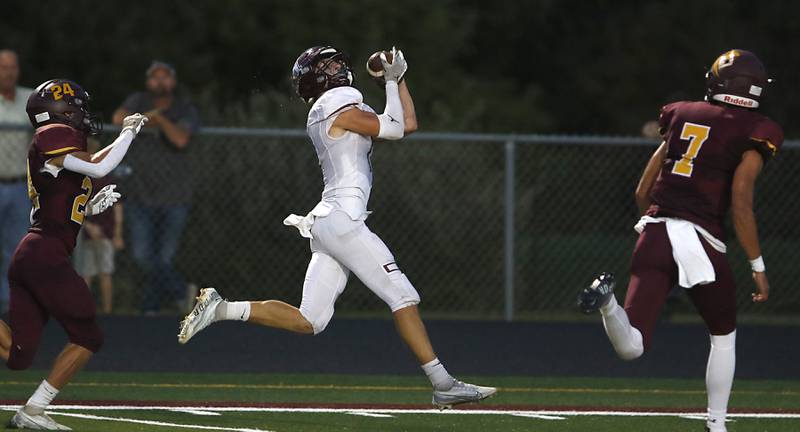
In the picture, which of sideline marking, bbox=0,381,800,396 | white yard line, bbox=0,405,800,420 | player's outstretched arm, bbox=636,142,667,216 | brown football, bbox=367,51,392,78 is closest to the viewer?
player's outstretched arm, bbox=636,142,667,216

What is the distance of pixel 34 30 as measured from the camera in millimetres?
25562

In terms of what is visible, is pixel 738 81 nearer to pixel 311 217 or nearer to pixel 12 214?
pixel 311 217

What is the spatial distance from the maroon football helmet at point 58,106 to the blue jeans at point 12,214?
19.5ft

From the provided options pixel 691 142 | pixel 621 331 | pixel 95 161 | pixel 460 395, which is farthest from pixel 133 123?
pixel 691 142

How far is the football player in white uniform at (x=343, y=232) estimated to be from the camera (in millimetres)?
8133

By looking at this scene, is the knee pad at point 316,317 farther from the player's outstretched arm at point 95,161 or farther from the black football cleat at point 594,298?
the black football cleat at point 594,298

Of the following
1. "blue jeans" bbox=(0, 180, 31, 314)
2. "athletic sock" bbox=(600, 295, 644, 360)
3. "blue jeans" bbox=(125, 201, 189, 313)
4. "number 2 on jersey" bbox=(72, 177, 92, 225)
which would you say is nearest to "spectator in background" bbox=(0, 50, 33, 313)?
"blue jeans" bbox=(0, 180, 31, 314)

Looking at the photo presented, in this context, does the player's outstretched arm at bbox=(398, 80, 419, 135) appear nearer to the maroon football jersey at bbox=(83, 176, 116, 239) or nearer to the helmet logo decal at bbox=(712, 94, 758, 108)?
the helmet logo decal at bbox=(712, 94, 758, 108)

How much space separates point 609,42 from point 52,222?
2993 cm

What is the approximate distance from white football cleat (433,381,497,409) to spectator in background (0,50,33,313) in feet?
22.1

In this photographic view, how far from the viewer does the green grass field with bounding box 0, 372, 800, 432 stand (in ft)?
27.6

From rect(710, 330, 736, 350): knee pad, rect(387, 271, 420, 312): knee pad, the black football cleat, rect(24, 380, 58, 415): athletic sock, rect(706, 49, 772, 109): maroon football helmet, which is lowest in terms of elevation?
rect(24, 380, 58, 415): athletic sock

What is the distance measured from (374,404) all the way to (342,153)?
1.85 metres

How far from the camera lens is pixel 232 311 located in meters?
8.13
